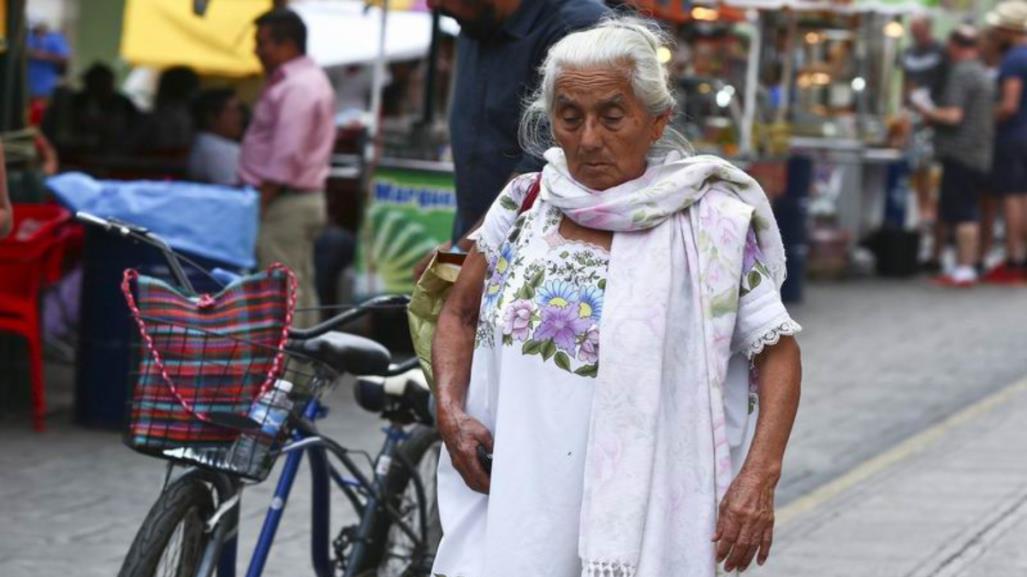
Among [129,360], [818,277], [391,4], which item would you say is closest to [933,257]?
[818,277]

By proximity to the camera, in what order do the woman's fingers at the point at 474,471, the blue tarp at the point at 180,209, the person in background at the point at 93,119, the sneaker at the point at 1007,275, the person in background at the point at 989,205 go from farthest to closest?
the person in background at the point at 989,205 → the sneaker at the point at 1007,275 → the person in background at the point at 93,119 → the blue tarp at the point at 180,209 → the woman's fingers at the point at 474,471

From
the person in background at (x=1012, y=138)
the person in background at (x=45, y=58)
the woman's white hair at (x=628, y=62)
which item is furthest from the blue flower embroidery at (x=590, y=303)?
the person in background at (x=45, y=58)

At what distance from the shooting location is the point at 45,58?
2055 cm

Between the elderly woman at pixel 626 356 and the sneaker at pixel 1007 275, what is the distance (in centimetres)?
1350

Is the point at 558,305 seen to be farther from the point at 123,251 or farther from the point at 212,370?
the point at 123,251

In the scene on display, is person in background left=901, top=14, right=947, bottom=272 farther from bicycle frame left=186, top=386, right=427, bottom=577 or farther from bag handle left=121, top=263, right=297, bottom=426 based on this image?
bag handle left=121, top=263, right=297, bottom=426

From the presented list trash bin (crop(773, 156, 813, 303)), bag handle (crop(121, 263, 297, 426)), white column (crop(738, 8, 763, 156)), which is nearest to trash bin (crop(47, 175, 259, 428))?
bag handle (crop(121, 263, 297, 426))

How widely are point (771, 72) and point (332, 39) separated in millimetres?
3697

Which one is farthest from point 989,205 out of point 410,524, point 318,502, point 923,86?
point 318,502

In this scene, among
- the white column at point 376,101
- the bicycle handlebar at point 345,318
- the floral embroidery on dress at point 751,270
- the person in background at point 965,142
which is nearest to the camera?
the floral embroidery on dress at point 751,270

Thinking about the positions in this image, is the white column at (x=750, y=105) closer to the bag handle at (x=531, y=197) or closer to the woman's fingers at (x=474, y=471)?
the bag handle at (x=531, y=197)

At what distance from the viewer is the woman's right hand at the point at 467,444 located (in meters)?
3.65

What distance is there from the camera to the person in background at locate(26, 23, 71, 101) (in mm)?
20188

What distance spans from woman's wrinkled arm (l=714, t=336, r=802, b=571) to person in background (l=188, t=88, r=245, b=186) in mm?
8161
